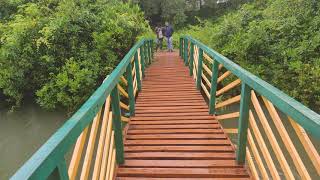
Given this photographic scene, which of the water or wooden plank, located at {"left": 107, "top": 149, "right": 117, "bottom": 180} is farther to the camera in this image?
the water

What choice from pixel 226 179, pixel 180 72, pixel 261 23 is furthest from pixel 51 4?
pixel 226 179

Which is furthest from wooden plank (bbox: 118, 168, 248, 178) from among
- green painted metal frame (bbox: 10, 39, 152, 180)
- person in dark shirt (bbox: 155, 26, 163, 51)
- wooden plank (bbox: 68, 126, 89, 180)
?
person in dark shirt (bbox: 155, 26, 163, 51)

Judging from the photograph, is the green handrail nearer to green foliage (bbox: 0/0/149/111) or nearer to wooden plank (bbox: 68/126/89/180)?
wooden plank (bbox: 68/126/89/180)

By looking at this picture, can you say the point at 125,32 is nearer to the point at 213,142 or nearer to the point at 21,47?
the point at 21,47

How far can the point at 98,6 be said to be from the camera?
41.8 feet

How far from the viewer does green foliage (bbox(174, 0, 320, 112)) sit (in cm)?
956

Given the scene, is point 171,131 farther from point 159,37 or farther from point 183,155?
point 159,37

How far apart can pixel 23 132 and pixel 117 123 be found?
311 inches

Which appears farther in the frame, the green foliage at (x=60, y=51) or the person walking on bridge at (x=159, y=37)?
the person walking on bridge at (x=159, y=37)

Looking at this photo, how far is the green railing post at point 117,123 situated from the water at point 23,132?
5519 millimetres

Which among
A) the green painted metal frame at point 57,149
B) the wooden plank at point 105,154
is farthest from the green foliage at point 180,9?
the green painted metal frame at point 57,149

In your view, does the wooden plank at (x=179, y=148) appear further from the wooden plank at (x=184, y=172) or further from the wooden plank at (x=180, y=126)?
the wooden plank at (x=180, y=126)

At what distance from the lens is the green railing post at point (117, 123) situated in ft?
11.3

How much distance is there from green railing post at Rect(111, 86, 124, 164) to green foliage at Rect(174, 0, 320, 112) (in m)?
7.24
